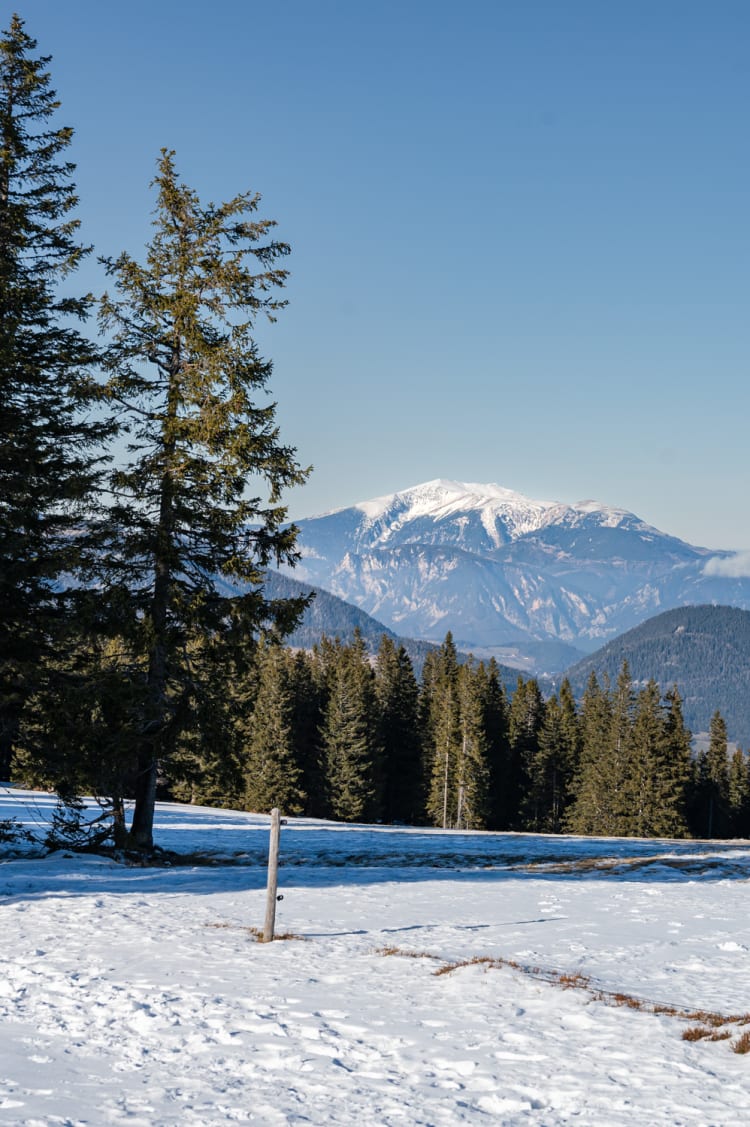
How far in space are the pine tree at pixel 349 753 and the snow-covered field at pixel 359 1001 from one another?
4177 centimetres

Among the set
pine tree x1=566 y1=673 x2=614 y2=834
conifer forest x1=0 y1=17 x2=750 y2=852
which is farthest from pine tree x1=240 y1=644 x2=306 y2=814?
conifer forest x1=0 y1=17 x2=750 y2=852

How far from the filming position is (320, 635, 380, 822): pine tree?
60219 millimetres

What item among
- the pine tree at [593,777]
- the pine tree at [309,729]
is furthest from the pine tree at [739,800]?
the pine tree at [309,729]

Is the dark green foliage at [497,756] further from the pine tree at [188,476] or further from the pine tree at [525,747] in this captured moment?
the pine tree at [188,476]

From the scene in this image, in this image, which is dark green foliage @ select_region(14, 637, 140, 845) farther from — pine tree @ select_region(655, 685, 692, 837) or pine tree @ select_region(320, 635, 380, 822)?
pine tree @ select_region(655, 685, 692, 837)

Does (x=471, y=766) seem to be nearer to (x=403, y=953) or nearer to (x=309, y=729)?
(x=309, y=729)

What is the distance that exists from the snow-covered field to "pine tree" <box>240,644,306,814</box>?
39527 mm

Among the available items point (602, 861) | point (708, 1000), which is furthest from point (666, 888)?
point (708, 1000)

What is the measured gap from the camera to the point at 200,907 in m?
14.8

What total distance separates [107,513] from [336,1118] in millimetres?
14029

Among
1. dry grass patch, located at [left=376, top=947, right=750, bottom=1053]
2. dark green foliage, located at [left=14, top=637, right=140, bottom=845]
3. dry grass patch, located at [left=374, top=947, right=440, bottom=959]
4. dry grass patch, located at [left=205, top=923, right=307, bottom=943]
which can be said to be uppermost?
dark green foliage, located at [left=14, top=637, right=140, bottom=845]

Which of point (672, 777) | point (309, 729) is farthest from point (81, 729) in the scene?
point (672, 777)

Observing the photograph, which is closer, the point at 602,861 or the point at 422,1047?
the point at 422,1047

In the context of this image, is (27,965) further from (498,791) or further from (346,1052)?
(498,791)
